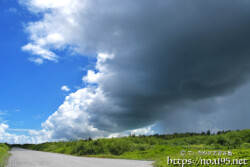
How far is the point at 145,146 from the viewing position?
3288 cm

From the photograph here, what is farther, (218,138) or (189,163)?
(218,138)

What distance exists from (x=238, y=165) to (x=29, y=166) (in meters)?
14.6

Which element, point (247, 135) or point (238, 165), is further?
point (247, 135)

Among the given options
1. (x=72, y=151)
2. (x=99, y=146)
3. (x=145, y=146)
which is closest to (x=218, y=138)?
(x=145, y=146)

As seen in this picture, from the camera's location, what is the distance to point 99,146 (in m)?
33.5

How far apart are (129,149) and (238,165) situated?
21563mm

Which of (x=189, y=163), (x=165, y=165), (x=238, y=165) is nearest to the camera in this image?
(x=238, y=165)

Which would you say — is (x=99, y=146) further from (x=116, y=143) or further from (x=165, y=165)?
(x=165, y=165)

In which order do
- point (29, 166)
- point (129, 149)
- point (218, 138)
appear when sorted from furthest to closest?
point (218, 138) → point (129, 149) → point (29, 166)

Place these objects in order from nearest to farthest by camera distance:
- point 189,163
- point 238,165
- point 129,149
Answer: point 238,165 < point 189,163 < point 129,149

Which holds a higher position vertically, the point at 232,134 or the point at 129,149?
the point at 232,134

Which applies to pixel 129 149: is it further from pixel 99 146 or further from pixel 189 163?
pixel 189 163

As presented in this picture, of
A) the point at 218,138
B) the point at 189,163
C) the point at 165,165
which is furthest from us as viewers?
the point at 218,138

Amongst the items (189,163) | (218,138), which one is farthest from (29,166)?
(218,138)
